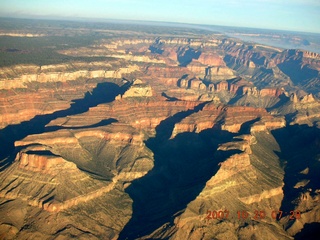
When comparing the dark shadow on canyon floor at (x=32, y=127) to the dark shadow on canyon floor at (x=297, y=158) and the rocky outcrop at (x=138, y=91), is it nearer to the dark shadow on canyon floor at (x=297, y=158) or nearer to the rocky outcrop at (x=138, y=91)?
the rocky outcrop at (x=138, y=91)

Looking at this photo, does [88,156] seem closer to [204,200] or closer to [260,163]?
[204,200]

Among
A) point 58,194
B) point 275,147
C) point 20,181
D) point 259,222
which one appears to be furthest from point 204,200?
point 275,147

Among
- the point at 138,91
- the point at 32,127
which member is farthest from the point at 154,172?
the point at 32,127

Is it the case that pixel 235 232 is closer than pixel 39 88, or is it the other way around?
pixel 235 232

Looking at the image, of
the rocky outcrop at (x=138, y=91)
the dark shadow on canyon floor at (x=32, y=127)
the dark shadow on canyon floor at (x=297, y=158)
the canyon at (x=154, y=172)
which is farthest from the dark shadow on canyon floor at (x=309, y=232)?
the rocky outcrop at (x=138, y=91)

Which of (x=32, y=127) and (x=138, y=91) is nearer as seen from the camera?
(x=32, y=127)

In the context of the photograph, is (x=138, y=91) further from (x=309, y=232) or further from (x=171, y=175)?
(x=309, y=232)
